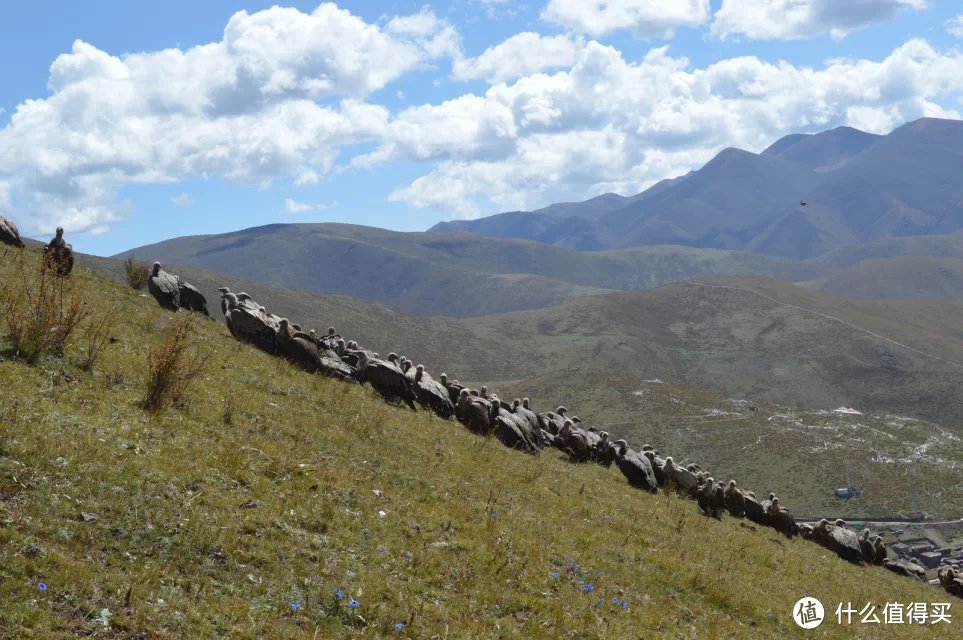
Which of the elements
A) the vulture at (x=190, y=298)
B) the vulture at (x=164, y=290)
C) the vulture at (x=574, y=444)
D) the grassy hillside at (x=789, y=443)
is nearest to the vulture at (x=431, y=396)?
the vulture at (x=574, y=444)

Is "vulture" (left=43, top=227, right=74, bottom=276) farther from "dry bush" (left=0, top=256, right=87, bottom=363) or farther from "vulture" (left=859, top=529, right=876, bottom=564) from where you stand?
"vulture" (left=859, top=529, right=876, bottom=564)

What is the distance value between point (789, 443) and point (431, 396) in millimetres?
81712

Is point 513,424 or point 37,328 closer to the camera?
point 37,328

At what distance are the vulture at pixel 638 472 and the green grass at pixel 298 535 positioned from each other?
252 inches

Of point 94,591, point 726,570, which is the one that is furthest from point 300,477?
point 726,570

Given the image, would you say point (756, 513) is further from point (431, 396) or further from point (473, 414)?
point (431, 396)

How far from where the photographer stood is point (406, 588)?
1151 centimetres

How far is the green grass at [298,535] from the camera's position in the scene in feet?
30.9

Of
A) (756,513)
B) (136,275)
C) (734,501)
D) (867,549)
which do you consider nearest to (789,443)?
(867,549)

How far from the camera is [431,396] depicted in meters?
27.4

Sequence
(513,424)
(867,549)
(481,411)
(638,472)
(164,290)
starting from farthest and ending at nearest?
(867,549) → (164,290) → (638,472) → (513,424) → (481,411)

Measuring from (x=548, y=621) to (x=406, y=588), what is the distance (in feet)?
8.00

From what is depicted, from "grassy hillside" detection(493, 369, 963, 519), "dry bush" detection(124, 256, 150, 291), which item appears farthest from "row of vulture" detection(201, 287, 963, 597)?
"grassy hillside" detection(493, 369, 963, 519)

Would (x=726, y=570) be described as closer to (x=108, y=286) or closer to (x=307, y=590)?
(x=307, y=590)
